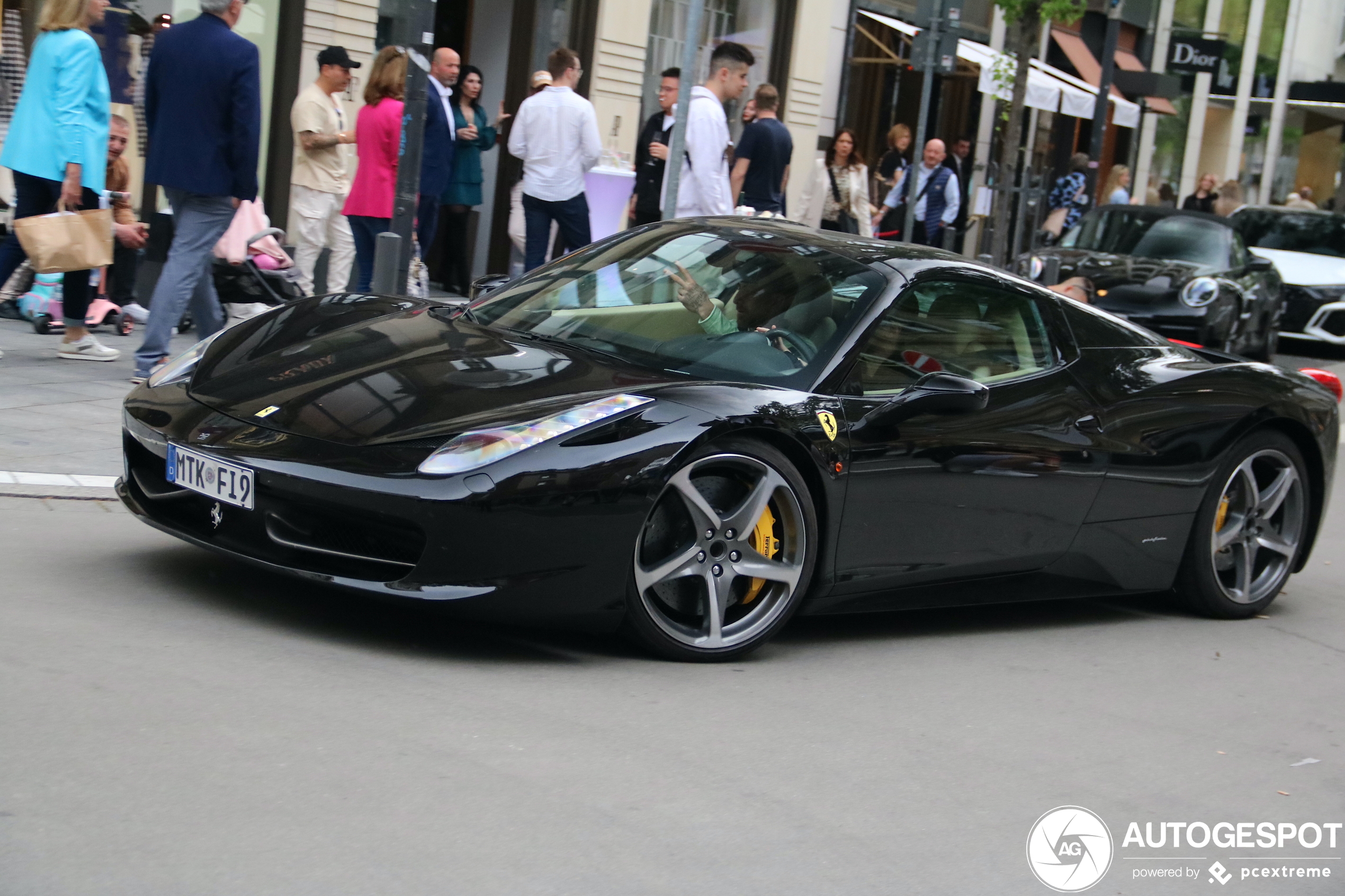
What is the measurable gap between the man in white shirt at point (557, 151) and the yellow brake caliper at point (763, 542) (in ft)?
21.9

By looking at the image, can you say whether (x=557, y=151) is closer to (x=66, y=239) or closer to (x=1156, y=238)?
(x=66, y=239)

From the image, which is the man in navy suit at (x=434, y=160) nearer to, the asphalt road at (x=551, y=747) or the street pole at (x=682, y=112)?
the street pole at (x=682, y=112)

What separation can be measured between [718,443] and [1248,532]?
2832 millimetres

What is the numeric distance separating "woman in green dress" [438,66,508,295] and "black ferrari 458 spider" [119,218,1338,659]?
725 cm

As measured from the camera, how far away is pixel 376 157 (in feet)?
32.8

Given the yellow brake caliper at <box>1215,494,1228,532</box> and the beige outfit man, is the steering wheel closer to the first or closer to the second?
the yellow brake caliper at <box>1215,494,1228,532</box>

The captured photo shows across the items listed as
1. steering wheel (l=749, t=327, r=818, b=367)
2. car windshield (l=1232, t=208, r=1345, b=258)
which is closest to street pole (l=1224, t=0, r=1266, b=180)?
car windshield (l=1232, t=208, r=1345, b=258)

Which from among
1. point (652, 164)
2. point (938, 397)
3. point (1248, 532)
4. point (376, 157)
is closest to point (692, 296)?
point (938, 397)

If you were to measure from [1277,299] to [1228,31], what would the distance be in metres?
28.0

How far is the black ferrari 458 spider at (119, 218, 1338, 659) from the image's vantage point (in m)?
4.24

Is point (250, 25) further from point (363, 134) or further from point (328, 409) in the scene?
point (328, 409)

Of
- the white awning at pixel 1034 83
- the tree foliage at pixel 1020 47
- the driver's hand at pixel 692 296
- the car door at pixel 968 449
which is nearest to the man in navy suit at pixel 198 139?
the driver's hand at pixel 692 296

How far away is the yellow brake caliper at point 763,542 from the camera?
186 inches

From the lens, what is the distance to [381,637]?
452 cm
